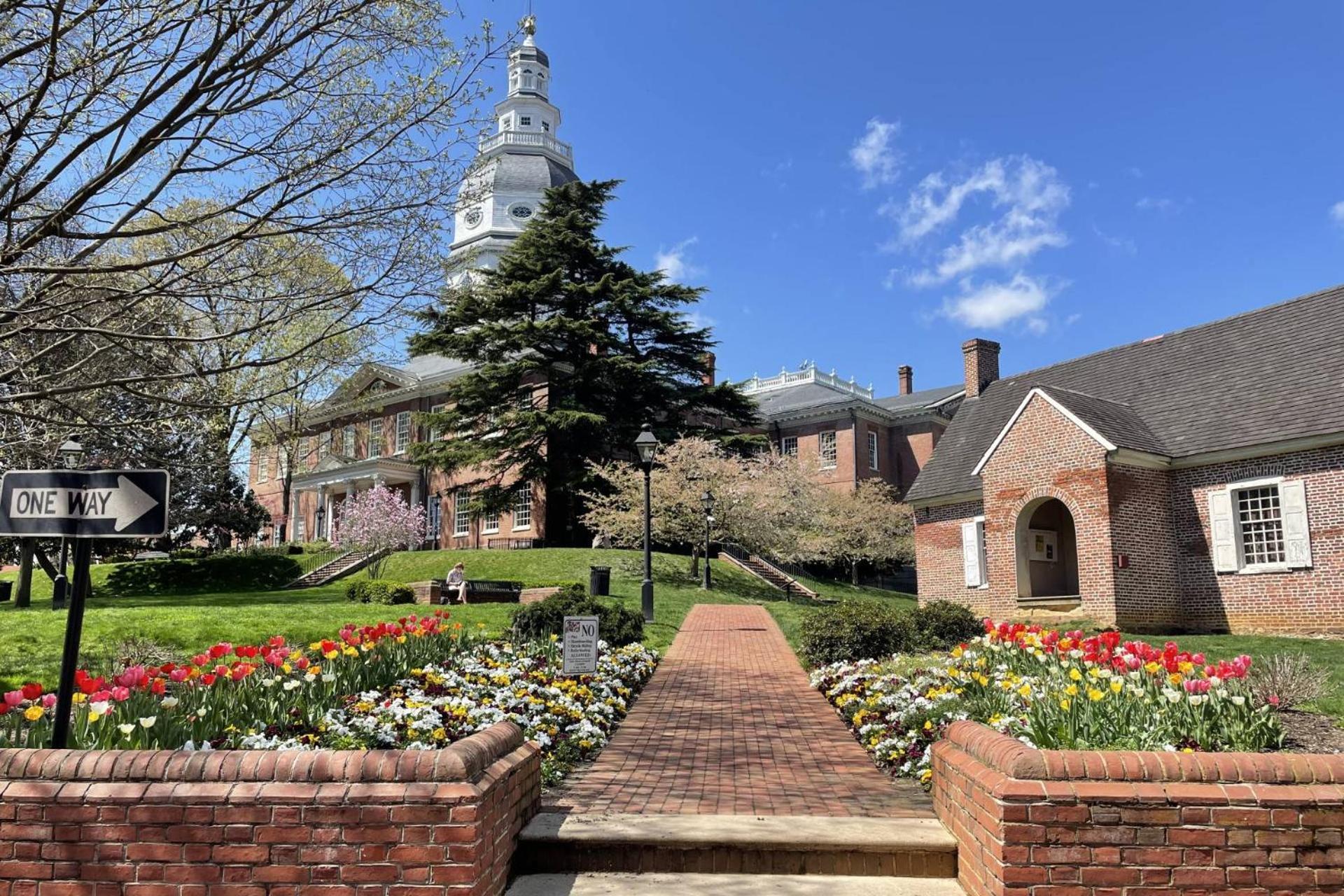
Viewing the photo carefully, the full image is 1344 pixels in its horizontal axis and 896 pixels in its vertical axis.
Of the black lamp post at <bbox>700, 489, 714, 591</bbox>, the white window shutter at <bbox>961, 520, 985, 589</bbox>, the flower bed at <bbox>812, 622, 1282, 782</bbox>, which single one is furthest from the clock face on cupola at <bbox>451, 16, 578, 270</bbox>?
the flower bed at <bbox>812, 622, 1282, 782</bbox>

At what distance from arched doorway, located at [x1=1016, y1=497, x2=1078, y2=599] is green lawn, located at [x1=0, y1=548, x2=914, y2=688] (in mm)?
6453

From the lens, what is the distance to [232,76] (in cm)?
713

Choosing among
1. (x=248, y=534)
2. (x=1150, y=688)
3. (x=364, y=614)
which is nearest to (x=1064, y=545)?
(x=364, y=614)

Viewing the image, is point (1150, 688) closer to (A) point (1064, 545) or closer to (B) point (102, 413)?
A: (B) point (102, 413)

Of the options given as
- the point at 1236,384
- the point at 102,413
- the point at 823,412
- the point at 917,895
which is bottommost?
the point at 917,895

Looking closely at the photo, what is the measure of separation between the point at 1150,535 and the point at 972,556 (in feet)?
18.2

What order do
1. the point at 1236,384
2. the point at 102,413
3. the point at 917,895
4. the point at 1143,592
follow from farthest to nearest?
the point at 1236,384 → the point at 1143,592 → the point at 102,413 → the point at 917,895

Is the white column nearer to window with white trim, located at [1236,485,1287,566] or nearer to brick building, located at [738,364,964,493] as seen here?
brick building, located at [738,364,964,493]

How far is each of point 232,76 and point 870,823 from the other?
7.14 m

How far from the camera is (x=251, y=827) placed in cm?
455

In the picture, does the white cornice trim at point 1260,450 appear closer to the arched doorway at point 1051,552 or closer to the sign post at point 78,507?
the arched doorway at point 1051,552

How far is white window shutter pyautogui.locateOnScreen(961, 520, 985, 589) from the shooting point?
24594 mm

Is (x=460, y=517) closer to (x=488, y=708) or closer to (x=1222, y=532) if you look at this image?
(x=1222, y=532)

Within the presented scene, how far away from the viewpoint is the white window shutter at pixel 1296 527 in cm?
1783
